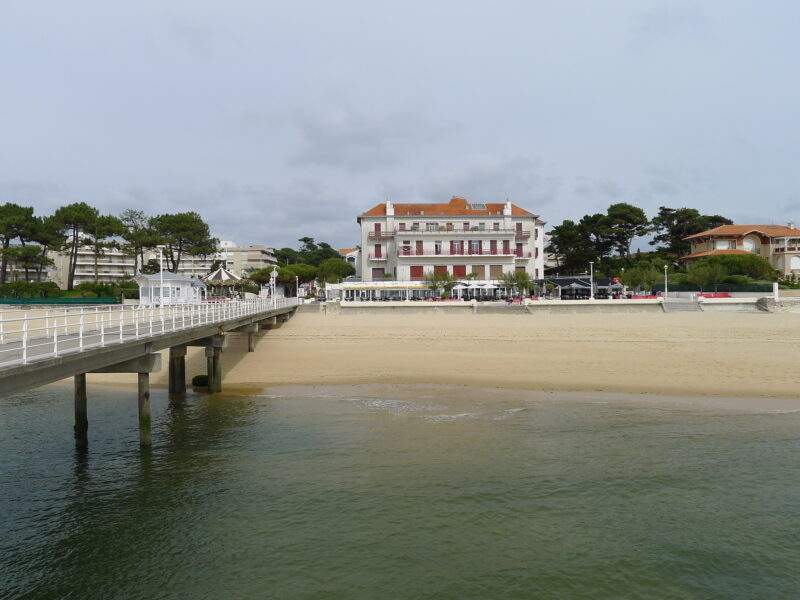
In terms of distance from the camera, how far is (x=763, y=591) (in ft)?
27.0

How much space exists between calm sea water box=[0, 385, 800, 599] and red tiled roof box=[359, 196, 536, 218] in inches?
1907

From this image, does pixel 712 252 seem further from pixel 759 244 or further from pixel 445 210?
pixel 445 210

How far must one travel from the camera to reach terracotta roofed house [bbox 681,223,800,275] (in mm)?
69125

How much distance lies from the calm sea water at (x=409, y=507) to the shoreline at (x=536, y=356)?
542 centimetres

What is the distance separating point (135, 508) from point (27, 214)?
72849mm

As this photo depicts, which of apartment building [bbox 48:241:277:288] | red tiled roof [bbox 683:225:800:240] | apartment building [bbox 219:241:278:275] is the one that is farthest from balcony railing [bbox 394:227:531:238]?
apartment building [bbox 219:241:278:275]

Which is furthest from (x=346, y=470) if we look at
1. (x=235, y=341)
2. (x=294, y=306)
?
(x=294, y=306)

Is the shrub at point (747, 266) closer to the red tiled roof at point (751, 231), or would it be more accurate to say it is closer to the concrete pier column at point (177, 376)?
the red tiled roof at point (751, 231)

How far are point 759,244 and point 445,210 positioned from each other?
4016 cm

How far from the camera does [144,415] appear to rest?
49.8ft

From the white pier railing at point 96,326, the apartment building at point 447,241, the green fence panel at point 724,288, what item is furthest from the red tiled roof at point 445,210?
the white pier railing at point 96,326

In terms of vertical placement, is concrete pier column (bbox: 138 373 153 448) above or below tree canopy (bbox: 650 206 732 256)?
below

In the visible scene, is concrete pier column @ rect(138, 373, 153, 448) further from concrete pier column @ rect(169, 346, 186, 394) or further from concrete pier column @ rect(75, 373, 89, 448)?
concrete pier column @ rect(169, 346, 186, 394)

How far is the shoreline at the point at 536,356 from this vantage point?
22.9 meters
